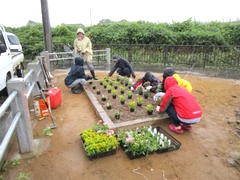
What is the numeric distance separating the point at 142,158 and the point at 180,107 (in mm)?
1184

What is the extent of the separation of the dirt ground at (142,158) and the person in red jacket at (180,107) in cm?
19

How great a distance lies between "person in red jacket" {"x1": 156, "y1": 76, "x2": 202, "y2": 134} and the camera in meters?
3.49

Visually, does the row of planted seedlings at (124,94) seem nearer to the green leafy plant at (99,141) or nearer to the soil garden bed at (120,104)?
the soil garden bed at (120,104)

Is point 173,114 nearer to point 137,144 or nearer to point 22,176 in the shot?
point 137,144

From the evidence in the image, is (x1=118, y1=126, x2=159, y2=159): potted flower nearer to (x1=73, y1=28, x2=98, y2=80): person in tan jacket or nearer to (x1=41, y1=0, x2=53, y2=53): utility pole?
(x1=73, y1=28, x2=98, y2=80): person in tan jacket

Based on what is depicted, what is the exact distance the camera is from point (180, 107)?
3.55m

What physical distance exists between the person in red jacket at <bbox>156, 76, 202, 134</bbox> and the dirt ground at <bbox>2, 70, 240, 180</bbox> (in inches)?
7.3

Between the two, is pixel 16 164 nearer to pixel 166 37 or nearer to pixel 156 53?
pixel 156 53

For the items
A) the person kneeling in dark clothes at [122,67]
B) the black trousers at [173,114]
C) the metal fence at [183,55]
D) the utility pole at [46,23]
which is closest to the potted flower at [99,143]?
the black trousers at [173,114]

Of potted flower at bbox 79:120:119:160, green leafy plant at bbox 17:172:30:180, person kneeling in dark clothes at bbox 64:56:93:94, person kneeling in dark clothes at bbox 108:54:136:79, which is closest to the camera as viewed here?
green leafy plant at bbox 17:172:30:180

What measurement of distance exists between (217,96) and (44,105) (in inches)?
184

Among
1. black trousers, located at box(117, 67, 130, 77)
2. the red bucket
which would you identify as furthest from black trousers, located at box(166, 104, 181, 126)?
black trousers, located at box(117, 67, 130, 77)

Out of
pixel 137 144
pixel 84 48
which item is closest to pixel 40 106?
pixel 137 144

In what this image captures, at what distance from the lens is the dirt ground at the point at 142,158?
8.85ft
